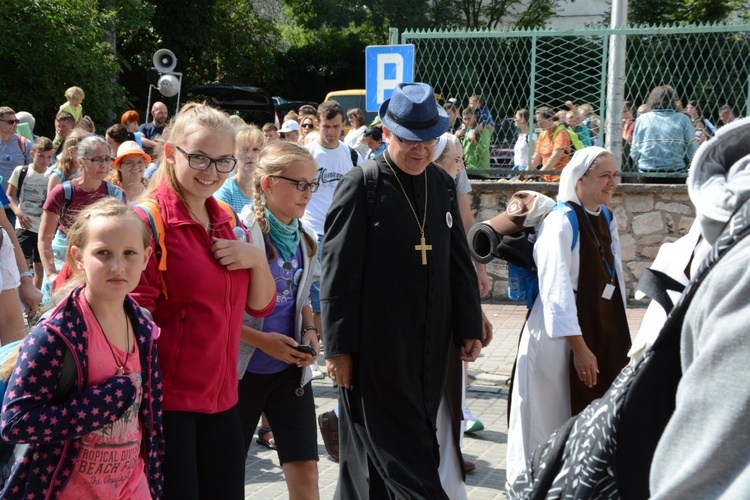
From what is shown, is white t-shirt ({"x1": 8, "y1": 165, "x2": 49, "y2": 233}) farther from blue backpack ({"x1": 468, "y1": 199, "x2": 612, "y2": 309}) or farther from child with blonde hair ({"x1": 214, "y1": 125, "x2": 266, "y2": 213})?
blue backpack ({"x1": 468, "y1": 199, "x2": 612, "y2": 309})

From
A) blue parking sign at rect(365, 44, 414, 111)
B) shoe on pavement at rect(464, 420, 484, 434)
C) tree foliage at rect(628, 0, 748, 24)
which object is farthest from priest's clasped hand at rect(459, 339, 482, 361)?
tree foliage at rect(628, 0, 748, 24)

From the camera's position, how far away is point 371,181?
14.4 feet

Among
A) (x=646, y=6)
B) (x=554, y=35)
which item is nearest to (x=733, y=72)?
(x=554, y=35)

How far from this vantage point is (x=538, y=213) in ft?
17.0

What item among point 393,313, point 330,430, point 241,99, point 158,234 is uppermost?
point 241,99

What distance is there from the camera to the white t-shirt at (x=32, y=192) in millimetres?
10086

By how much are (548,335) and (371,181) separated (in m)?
1.23

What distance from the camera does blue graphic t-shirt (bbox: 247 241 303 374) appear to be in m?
4.23

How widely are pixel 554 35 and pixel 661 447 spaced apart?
978 centimetres

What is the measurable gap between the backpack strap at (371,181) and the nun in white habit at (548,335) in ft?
3.36

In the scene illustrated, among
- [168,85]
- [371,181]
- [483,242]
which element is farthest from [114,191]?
[168,85]

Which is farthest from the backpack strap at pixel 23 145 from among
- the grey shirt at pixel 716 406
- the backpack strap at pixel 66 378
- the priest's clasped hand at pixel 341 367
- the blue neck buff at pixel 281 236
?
the grey shirt at pixel 716 406

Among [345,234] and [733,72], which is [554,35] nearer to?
[733,72]

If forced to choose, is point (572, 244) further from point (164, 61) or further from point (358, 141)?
point (164, 61)
